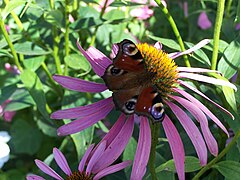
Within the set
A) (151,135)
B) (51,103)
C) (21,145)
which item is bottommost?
(21,145)

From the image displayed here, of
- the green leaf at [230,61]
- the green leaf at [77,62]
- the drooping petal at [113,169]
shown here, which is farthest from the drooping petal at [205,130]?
the green leaf at [77,62]

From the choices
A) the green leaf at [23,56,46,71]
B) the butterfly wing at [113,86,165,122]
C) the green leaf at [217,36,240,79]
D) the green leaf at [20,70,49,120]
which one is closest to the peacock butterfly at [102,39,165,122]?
the butterfly wing at [113,86,165,122]

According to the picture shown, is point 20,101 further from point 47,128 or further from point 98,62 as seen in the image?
point 98,62

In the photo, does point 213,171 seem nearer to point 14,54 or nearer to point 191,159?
point 191,159

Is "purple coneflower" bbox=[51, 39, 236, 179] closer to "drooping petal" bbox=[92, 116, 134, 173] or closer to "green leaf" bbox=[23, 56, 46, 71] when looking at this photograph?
"drooping petal" bbox=[92, 116, 134, 173]

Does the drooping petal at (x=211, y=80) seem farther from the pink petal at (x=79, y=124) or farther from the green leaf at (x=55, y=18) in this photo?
the green leaf at (x=55, y=18)

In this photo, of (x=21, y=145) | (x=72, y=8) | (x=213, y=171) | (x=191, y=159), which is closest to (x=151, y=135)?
(x=191, y=159)
